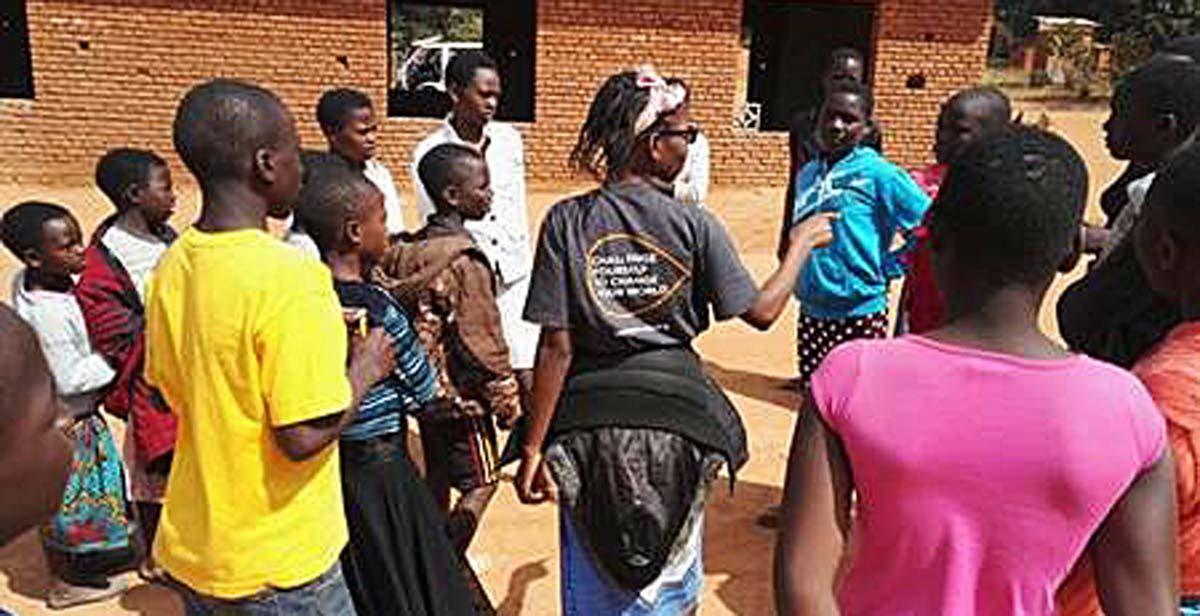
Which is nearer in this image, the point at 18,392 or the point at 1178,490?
the point at 18,392

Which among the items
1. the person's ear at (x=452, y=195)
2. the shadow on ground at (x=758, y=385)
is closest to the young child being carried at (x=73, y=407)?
the person's ear at (x=452, y=195)

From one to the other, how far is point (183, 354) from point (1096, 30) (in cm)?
2850

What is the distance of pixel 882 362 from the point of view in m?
1.47

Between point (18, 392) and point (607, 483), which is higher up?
point (18, 392)

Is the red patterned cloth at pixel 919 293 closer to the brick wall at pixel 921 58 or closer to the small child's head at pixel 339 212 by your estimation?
the small child's head at pixel 339 212

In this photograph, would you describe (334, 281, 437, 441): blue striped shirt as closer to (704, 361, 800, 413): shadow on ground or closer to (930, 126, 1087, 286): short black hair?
(930, 126, 1087, 286): short black hair

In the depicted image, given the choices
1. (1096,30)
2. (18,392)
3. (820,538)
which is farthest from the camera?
(1096,30)

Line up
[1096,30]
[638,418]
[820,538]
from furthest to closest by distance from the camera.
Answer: [1096,30] < [638,418] < [820,538]

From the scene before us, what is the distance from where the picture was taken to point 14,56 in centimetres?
1340

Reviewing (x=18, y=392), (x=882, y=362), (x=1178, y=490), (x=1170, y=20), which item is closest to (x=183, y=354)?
(x=18, y=392)

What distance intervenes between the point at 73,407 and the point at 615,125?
205cm

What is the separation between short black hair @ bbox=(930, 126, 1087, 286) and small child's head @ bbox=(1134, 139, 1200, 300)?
264mm

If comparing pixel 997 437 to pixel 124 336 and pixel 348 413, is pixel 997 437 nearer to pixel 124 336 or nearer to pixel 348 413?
pixel 348 413

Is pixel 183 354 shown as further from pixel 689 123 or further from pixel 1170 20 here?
pixel 1170 20
